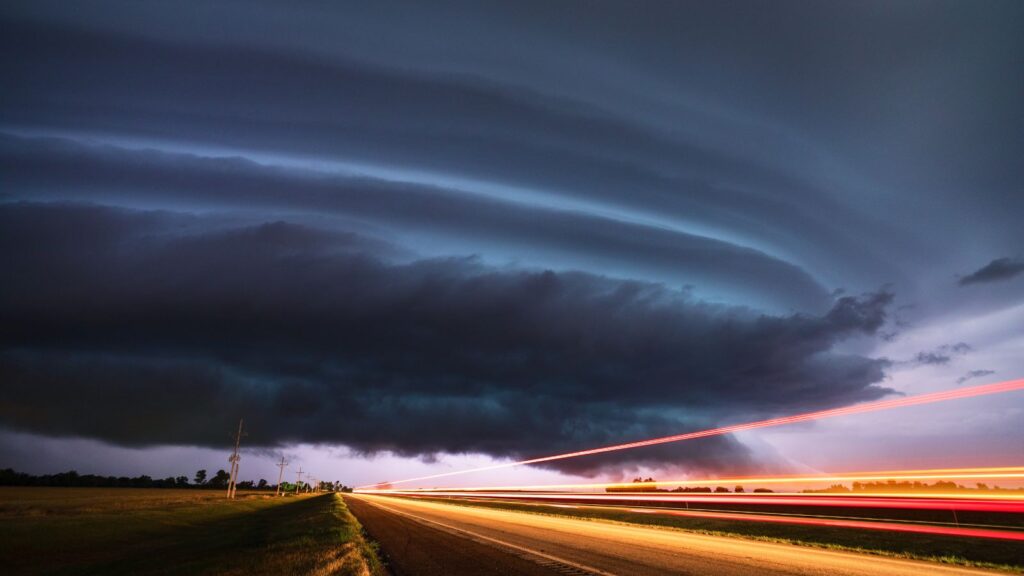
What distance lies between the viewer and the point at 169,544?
38781 mm

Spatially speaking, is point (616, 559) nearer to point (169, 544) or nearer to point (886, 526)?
point (886, 526)

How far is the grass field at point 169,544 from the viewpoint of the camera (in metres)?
16.9

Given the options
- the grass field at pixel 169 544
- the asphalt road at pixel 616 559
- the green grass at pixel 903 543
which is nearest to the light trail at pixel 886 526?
the green grass at pixel 903 543

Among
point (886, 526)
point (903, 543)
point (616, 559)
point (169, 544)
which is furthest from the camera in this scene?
point (169, 544)

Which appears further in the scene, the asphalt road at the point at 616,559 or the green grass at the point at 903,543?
the green grass at the point at 903,543

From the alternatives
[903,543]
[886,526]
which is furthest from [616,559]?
[886,526]

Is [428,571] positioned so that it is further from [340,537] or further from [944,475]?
[944,475]

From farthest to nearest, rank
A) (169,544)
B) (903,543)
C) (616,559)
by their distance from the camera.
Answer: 1. (169,544)
2. (903,543)
3. (616,559)

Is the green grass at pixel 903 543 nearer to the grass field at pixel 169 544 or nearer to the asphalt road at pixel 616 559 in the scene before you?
the asphalt road at pixel 616 559

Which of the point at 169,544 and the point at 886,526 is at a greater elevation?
the point at 886,526

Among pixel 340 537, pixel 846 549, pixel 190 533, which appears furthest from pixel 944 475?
pixel 190 533

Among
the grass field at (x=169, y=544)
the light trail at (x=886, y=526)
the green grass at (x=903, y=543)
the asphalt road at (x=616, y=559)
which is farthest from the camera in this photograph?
the light trail at (x=886, y=526)

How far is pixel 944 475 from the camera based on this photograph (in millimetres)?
22906

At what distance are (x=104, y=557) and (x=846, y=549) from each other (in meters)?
43.0
